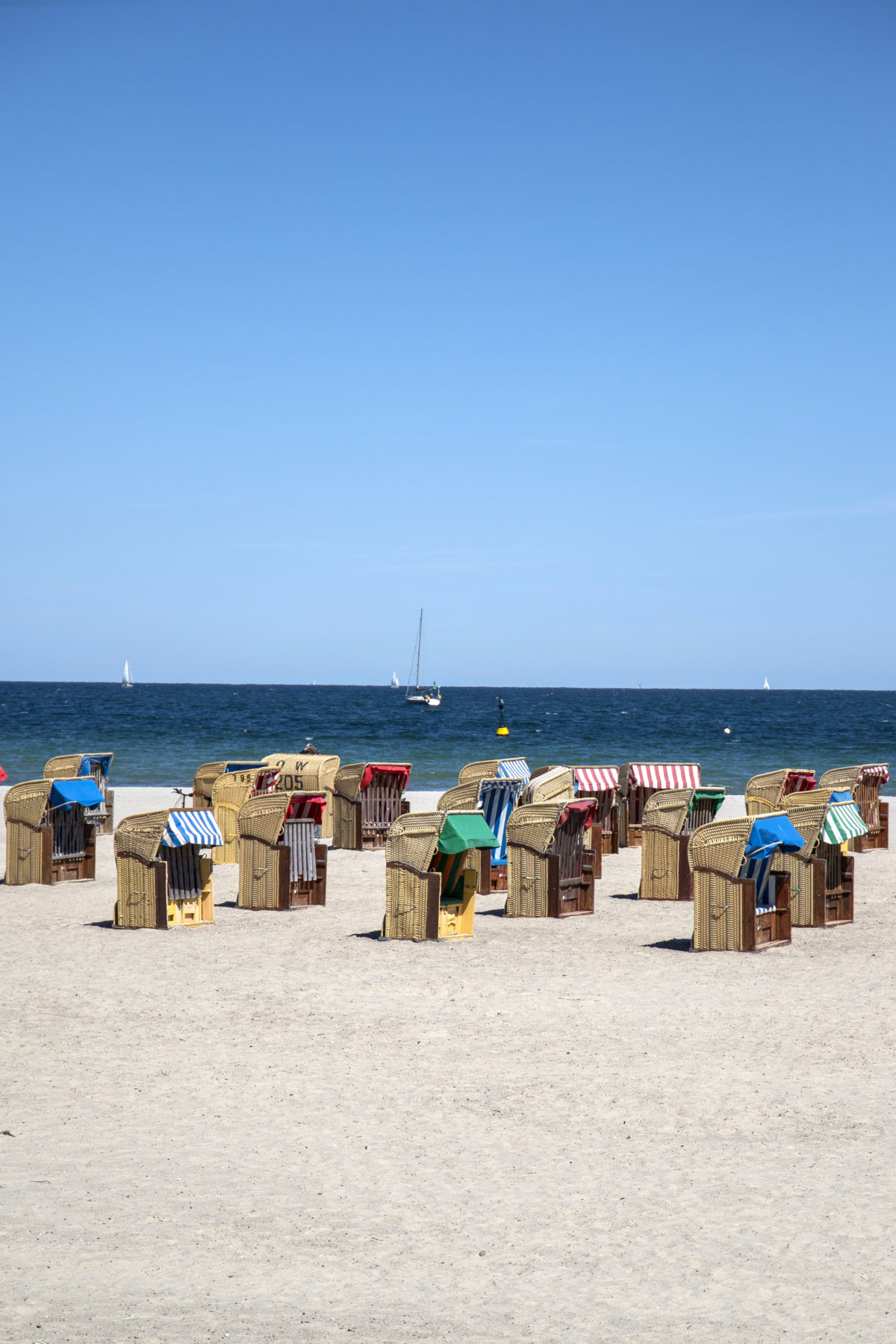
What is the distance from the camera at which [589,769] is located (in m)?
19.0

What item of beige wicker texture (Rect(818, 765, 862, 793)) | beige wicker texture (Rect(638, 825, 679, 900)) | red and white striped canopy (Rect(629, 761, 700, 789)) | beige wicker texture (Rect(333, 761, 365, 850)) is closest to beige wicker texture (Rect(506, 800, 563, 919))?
beige wicker texture (Rect(638, 825, 679, 900))

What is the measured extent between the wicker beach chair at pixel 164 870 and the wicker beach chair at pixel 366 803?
682 centimetres

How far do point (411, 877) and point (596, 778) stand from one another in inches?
295

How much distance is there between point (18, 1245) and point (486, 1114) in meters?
2.73

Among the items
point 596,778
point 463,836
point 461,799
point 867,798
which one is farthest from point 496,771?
point 463,836

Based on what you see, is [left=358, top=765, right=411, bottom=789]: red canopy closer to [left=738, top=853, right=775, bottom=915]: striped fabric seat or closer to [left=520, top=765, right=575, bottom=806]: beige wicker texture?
[left=520, top=765, right=575, bottom=806]: beige wicker texture

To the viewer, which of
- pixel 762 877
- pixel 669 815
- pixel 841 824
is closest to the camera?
pixel 762 877

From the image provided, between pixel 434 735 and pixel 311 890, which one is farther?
pixel 434 735

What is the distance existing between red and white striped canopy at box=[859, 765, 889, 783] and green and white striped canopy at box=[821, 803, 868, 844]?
7.09m

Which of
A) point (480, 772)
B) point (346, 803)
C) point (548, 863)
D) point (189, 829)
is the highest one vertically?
point (480, 772)

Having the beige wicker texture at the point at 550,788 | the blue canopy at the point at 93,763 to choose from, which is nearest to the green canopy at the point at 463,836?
the beige wicker texture at the point at 550,788

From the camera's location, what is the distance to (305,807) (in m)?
14.2

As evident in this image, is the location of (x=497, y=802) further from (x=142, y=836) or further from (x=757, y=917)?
(x=142, y=836)

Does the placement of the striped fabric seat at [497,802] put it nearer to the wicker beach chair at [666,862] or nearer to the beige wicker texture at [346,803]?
the wicker beach chair at [666,862]
